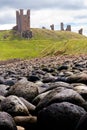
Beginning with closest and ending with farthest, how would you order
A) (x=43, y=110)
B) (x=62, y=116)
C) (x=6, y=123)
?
(x=6, y=123)
(x=62, y=116)
(x=43, y=110)

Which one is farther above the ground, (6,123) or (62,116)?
(62,116)

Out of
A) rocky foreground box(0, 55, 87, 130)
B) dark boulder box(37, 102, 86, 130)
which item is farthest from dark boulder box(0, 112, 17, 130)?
dark boulder box(37, 102, 86, 130)

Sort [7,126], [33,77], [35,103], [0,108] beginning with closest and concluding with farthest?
[7,126]
[0,108]
[35,103]
[33,77]

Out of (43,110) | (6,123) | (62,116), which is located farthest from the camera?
(43,110)

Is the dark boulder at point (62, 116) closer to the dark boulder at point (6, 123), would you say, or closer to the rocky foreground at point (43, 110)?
the rocky foreground at point (43, 110)

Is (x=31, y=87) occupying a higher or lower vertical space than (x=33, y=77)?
higher

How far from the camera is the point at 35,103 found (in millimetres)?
11406

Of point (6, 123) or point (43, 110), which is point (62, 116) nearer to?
point (43, 110)

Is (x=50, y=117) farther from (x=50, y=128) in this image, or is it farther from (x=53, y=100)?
(x=53, y=100)

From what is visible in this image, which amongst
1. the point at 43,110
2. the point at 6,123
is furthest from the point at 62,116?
the point at 6,123

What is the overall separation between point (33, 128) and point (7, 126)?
1026 mm

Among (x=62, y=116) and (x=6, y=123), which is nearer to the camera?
(x=6, y=123)

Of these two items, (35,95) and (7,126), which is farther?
(35,95)

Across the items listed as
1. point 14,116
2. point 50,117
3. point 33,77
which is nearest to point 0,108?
point 14,116
